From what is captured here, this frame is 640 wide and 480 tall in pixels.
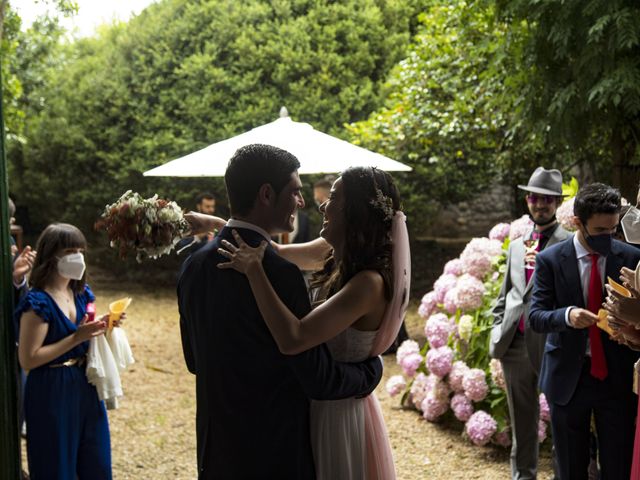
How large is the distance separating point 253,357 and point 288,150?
2.45 meters

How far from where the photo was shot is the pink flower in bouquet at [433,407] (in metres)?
6.98

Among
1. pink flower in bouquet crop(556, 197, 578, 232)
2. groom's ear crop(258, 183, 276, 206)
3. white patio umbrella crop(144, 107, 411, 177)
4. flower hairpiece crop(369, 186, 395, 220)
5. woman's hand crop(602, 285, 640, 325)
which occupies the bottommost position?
woman's hand crop(602, 285, 640, 325)

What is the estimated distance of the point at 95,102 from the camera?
47.0ft

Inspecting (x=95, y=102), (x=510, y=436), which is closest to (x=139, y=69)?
(x=95, y=102)

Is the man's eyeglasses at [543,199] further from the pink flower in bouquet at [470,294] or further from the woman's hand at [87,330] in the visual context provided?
the woman's hand at [87,330]

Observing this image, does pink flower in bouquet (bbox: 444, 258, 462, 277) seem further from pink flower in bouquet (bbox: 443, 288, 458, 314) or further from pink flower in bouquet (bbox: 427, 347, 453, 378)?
pink flower in bouquet (bbox: 427, 347, 453, 378)

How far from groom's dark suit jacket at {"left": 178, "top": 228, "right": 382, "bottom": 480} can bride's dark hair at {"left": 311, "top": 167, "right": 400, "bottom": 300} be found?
28 cm

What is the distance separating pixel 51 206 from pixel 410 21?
7426 millimetres

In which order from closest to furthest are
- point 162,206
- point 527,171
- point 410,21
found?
point 162,206 → point 527,171 → point 410,21

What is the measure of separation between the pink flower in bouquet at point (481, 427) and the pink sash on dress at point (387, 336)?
11.0ft

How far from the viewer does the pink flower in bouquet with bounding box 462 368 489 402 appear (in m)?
6.40

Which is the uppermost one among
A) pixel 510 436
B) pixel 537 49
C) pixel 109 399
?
pixel 537 49

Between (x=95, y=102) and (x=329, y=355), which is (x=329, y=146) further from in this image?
(x=95, y=102)

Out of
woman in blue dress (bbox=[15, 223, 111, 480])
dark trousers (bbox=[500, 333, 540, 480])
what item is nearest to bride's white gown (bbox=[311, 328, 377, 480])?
woman in blue dress (bbox=[15, 223, 111, 480])
